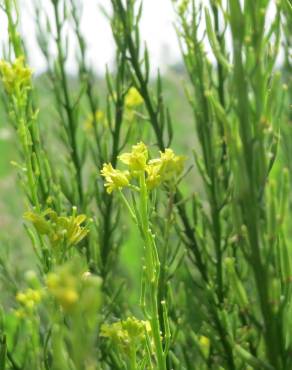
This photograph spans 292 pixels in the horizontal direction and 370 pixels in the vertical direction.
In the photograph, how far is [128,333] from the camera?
2.94ft

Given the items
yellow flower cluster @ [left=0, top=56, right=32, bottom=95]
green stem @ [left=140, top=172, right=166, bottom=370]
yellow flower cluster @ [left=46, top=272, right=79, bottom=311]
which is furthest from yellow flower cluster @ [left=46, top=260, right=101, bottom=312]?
yellow flower cluster @ [left=0, top=56, right=32, bottom=95]

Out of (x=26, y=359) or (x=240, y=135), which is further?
(x=26, y=359)

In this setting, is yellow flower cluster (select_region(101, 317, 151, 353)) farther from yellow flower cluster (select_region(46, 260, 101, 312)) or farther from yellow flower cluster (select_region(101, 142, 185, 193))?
yellow flower cluster (select_region(46, 260, 101, 312))

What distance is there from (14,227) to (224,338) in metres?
5.77

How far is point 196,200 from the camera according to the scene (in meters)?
1.41

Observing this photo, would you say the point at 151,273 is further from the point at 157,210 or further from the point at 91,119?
the point at 91,119

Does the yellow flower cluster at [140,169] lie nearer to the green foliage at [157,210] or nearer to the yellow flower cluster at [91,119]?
the green foliage at [157,210]

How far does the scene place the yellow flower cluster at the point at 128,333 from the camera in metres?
0.89

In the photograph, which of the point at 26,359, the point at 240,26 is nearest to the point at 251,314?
the point at 240,26

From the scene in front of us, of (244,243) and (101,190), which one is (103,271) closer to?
(101,190)

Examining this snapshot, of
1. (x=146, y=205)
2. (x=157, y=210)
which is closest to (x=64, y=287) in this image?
(x=146, y=205)

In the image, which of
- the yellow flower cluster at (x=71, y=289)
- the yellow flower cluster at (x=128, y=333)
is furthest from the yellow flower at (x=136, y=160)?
the yellow flower cluster at (x=71, y=289)

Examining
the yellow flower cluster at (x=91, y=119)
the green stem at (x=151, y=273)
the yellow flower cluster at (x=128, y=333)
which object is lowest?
the yellow flower cluster at (x=128, y=333)

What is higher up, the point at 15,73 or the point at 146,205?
the point at 15,73
